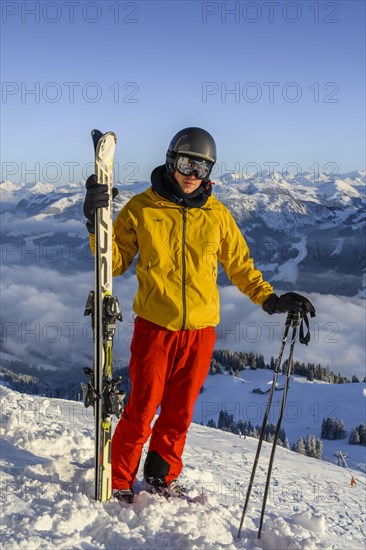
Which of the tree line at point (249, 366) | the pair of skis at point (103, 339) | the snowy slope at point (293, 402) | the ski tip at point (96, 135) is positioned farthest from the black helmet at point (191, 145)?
the tree line at point (249, 366)

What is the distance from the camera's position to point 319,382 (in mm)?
119438

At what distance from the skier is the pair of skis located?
0.16 m

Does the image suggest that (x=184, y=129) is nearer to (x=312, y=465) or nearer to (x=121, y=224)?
(x=121, y=224)

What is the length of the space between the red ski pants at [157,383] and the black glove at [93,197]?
0.91 metres

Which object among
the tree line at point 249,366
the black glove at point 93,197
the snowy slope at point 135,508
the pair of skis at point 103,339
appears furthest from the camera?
the tree line at point 249,366

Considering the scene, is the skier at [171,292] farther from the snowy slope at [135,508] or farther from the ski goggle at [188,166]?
the snowy slope at [135,508]

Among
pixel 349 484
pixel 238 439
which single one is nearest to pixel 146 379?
pixel 349 484

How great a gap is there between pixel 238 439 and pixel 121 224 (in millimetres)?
6696

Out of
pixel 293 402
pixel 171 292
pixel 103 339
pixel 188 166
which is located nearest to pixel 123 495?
pixel 103 339

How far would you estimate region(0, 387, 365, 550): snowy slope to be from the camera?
11.1 ft

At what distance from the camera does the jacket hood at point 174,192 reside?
13.2 feet

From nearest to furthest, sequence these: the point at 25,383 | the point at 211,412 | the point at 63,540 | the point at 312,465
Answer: the point at 63,540 → the point at 312,465 → the point at 211,412 → the point at 25,383

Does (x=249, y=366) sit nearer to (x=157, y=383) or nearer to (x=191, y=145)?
(x=157, y=383)

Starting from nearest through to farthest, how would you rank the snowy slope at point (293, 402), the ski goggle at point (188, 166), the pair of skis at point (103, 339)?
the pair of skis at point (103, 339), the ski goggle at point (188, 166), the snowy slope at point (293, 402)
